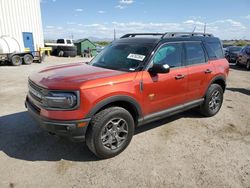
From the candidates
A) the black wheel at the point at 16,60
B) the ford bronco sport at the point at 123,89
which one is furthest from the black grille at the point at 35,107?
the black wheel at the point at 16,60

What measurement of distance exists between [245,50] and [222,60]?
11.4 metres

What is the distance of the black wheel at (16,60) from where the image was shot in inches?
631

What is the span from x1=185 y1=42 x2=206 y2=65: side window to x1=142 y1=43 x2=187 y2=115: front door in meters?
0.23

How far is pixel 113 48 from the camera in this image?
4578 millimetres

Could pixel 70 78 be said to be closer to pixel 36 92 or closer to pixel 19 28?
pixel 36 92

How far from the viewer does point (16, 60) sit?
53.3ft

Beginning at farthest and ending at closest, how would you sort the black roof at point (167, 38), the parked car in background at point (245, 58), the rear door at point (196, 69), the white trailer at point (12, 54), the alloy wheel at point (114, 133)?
the white trailer at point (12, 54) → the parked car in background at point (245, 58) → the rear door at point (196, 69) → the black roof at point (167, 38) → the alloy wheel at point (114, 133)

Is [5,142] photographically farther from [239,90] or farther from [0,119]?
[239,90]

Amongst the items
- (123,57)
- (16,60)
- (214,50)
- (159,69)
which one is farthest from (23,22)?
(159,69)

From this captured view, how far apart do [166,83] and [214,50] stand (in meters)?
2.09

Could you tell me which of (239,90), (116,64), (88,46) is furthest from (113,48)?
(88,46)

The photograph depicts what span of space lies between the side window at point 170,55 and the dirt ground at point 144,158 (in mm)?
1432

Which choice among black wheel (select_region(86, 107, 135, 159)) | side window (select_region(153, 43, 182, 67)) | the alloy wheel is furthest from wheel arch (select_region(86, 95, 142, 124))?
side window (select_region(153, 43, 182, 67))

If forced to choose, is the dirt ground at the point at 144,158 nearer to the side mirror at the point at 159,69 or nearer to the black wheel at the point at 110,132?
the black wheel at the point at 110,132
